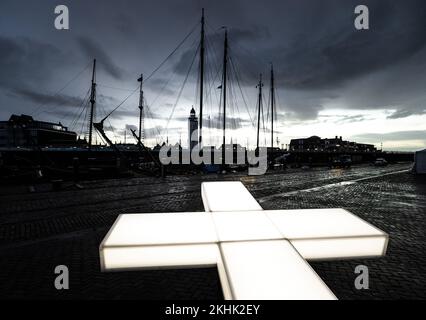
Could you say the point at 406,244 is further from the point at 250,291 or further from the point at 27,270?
the point at 27,270

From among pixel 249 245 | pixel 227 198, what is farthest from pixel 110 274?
pixel 249 245

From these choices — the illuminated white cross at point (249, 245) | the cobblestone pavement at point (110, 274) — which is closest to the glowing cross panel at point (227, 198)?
the illuminated white cross at point (249, 245)

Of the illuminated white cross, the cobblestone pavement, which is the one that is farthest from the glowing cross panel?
the cobblestone pavement

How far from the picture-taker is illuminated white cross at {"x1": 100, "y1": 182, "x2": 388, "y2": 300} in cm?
92

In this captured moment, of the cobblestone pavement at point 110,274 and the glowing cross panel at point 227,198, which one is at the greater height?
the glowing cross panel at point 227,198

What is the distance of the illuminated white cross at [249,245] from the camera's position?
36.4 inches

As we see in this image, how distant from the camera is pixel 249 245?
121cm

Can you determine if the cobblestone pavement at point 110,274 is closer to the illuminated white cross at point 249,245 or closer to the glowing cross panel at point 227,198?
the illuminated white cross at point 249,245

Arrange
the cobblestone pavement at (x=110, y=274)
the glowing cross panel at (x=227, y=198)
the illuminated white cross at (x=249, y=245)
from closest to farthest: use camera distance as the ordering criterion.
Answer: the illuminated white cross at (x=249, y=245)
the glowing cross panel at (x=227, y=198)
the cobblestone pavement at (x=110, y=274)

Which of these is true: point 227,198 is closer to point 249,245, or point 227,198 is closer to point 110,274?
point 249,245

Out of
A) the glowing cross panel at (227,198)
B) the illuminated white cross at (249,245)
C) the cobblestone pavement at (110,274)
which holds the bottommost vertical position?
the cobblestone pavement at (110,274)
